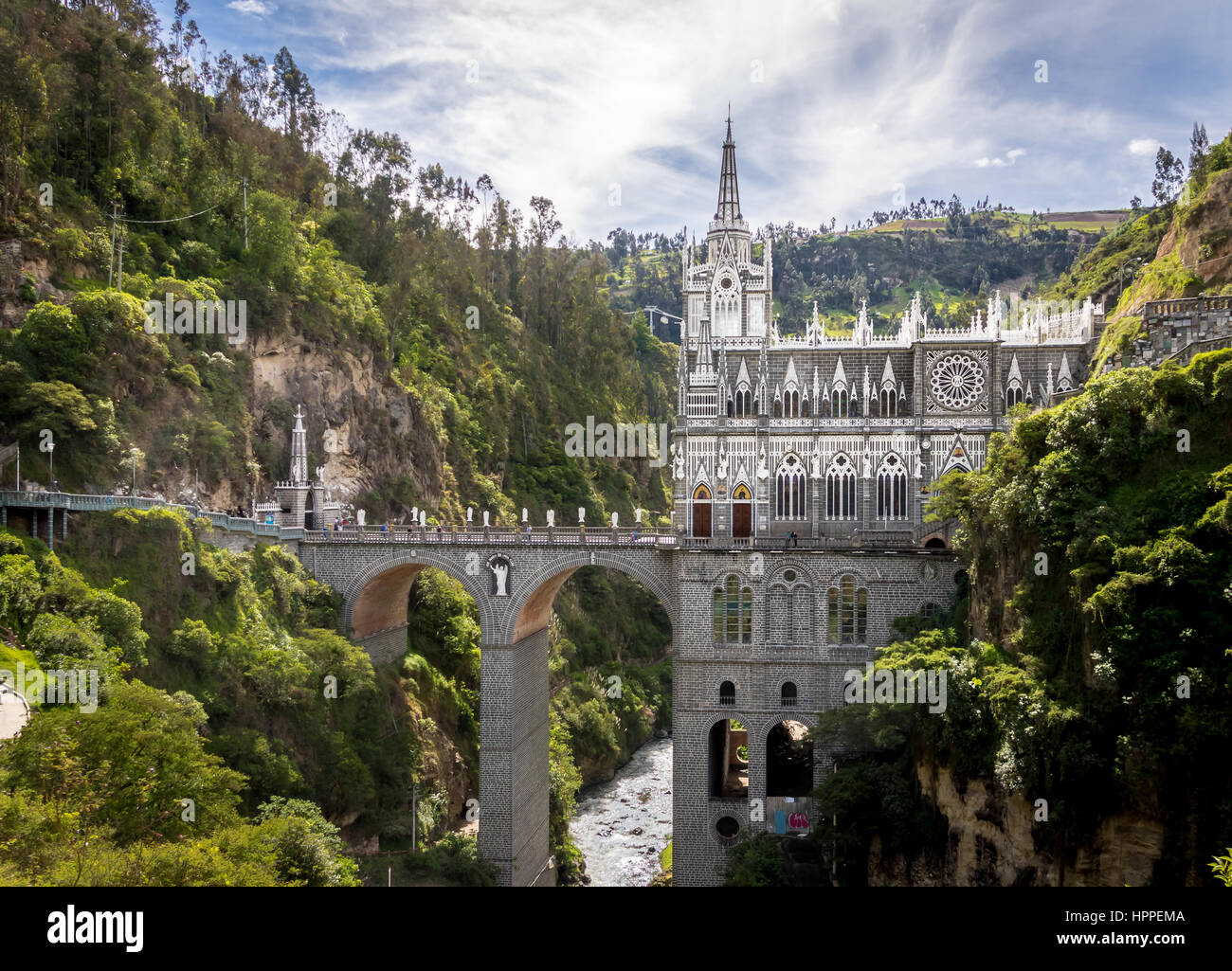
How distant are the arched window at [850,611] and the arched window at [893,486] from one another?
14.7ft

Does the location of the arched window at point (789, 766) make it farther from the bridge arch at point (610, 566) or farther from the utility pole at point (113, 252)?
the utility pole at point (113, 252)

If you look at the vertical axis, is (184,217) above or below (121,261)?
above

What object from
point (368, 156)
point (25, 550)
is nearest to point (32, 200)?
point (25, 550)

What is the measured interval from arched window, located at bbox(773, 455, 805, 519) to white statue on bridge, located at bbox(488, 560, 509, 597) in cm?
1190

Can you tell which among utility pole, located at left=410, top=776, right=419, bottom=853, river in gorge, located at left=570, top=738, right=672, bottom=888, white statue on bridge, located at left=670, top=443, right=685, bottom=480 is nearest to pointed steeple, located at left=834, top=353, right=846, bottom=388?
white statue on bridge, located at left=670, top=443, right=685, bottom=480

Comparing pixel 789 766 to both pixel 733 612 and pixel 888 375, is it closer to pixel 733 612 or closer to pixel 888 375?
pixel 733 612

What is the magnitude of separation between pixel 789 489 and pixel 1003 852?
19.1 metres

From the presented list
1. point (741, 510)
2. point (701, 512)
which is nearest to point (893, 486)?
point (741, 510)

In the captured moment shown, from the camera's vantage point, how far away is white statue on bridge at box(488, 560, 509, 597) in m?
41.5

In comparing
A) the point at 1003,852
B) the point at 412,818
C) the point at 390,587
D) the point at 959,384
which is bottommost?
the point at 412,818

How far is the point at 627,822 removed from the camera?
171 feet

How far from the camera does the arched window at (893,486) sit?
42406mm

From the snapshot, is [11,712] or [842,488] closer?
[11,712]
